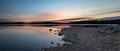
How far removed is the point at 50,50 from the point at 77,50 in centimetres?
282

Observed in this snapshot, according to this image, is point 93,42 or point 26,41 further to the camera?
point 26,41

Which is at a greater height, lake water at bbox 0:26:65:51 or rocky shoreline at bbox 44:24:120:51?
rocky shoreline at bbox 44:24:120:51

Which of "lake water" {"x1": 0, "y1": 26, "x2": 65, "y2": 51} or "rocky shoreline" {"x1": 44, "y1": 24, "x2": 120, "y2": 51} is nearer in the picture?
"rocky shoreline" {"x1": 44, "y1": 24, "x2": 120, "y2": 51}

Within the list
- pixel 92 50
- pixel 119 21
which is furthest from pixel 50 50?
pixel 119 21

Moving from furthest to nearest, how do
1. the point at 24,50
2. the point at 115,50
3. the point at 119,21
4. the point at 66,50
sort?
the point at 119,21
the point at 24,50
the point at 66,50
the point at 115,50

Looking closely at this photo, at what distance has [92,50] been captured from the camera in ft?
53.8

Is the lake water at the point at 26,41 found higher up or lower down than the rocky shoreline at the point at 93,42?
lower down

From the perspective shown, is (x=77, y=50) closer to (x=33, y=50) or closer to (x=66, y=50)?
(x=66, y=50)

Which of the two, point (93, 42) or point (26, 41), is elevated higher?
point (93, 42)

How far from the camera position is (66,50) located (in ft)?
55.8

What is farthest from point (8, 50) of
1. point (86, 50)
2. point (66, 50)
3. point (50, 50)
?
point (86, 50)

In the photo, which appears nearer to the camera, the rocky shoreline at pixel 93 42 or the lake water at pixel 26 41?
the rocky shoreline at pixel 93 42

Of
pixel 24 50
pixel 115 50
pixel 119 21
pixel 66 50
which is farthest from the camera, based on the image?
pixel 119 21

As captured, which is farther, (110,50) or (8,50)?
(8,50)
